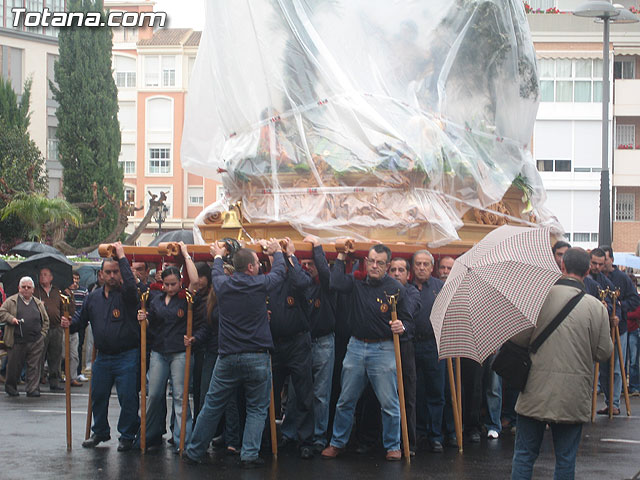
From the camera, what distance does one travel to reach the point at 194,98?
46.6ft

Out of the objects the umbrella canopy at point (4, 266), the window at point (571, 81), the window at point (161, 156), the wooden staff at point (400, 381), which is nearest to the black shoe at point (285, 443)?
the wooden staff at point (400, 381)

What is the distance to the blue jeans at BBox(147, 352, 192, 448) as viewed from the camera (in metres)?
9.98

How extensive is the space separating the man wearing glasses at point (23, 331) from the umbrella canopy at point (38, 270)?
2.90 feet

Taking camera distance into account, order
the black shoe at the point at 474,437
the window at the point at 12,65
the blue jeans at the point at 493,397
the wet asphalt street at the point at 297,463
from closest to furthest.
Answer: the wet asphalt street at the point at 297,463
the black shoe at the point at 474,437
the blue jeans at the point at 493,397
the window at the point at 12,65

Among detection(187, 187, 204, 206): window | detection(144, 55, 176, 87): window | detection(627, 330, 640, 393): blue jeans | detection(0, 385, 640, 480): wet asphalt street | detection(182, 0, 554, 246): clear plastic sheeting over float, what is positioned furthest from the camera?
detection(144, 55, 176, 87): window

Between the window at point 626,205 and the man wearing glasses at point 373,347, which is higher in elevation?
the window at point 626,205

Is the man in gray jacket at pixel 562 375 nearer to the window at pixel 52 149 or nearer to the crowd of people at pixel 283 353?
the crowd of people at pixel 283 353

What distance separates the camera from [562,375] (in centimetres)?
690

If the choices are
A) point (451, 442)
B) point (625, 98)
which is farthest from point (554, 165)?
point (451, 442)

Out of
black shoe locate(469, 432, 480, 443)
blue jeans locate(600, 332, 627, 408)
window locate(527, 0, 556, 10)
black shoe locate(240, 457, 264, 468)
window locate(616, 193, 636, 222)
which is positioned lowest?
black shoe locate(469, 432, 480, 443)

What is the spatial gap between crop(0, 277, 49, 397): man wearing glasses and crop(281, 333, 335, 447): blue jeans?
6.66m

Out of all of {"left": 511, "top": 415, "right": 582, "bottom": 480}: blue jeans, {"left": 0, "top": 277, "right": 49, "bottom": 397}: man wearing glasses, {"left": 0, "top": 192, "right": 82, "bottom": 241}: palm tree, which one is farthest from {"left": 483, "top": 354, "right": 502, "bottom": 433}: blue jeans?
{"left": 0, "top": 192, "right": 82, "bottom": 241}: palm tree

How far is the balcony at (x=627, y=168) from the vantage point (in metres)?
42.2

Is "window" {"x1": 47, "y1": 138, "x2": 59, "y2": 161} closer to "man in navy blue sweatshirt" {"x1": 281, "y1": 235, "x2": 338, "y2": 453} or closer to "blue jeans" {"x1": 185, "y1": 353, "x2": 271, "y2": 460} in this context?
"man in navy blue sweatshirt" {"x1": 281, "y1": 235, "x2": 338, "y2": 453}
